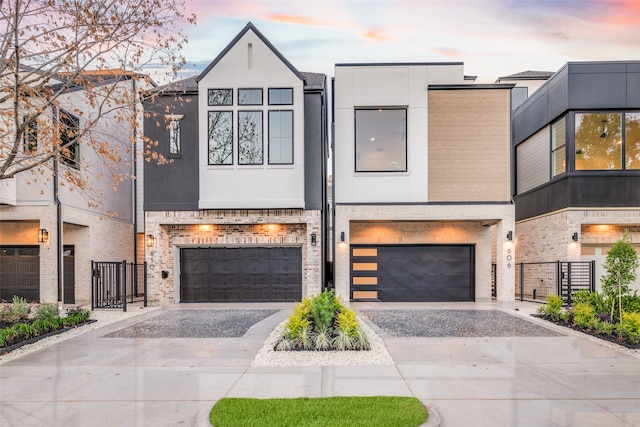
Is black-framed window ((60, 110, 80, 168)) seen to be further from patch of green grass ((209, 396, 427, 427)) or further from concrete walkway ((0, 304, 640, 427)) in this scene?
patch of green grass ((209, 396, 427, 427))

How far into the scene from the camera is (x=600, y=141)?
45.5 feet

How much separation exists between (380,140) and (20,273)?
44.8ft

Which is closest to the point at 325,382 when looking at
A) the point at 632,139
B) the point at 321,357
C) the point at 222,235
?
the point at 321,357

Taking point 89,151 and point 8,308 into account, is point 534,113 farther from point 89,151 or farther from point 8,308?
point 8,308

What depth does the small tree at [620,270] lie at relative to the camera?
8.95 metres

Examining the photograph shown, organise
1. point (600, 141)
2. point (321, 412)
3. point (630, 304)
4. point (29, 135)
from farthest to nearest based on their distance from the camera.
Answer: point (600, 141) < point (29, 135) < point (630, 304) < point (321, 412)

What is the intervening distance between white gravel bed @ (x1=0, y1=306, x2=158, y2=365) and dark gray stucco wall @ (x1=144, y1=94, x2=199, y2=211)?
3688mm

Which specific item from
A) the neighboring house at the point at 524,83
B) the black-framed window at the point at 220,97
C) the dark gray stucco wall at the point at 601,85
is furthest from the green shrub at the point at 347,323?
the neighboring house at the point at 524,83

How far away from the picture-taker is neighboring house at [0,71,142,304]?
41.6ft

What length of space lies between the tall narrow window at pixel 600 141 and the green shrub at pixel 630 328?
24.7 ft

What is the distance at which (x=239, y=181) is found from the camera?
13750mm

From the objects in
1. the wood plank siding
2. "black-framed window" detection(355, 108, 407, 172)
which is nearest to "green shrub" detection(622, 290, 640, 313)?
the wood plank siding

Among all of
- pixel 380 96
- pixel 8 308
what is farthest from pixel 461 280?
pixel 8 308

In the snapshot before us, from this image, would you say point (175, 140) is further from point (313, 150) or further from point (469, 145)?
point (469, 145)
